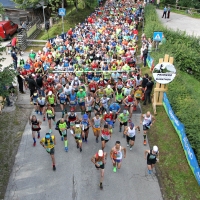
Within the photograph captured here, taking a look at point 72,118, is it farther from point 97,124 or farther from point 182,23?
point 182,23

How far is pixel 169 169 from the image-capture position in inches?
368

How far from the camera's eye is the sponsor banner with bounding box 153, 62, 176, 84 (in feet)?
37.9

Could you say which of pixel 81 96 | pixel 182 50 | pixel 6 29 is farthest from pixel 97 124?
pixel 6 29

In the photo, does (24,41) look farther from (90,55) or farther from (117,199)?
(117,199)

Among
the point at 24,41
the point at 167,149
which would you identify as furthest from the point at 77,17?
the point at 167,149

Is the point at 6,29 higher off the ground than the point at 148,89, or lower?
lower

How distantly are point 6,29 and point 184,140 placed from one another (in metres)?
21.5

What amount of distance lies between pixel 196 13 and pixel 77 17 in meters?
18.8

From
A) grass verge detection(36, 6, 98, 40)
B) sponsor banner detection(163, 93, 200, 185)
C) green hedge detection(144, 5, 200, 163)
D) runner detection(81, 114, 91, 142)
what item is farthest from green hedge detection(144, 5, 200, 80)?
grass verge detection(36, 6, 98, 40)

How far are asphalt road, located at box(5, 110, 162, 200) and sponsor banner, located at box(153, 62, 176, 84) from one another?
342cm

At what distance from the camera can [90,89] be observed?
1267cm

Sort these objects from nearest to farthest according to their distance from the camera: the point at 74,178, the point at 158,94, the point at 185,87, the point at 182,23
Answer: the point at 74,178 < the point at 185,87 < the point at 158,94 < the point at 182,23

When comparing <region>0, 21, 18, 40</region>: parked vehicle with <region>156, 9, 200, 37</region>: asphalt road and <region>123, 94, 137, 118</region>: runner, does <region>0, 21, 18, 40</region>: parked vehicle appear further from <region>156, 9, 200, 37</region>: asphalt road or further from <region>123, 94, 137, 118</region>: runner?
<region>123, 94, 137, 118</region>: runner

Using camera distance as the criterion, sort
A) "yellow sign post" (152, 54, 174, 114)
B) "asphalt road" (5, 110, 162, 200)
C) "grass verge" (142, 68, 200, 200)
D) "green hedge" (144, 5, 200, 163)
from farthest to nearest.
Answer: "yellow sign post" (152, 54, 174, 114), "green hedge" (144, 5, 200, 163), "grass verge" (142, 68, 200, 200), "asphalt road" (5, 110, 162, 200)
